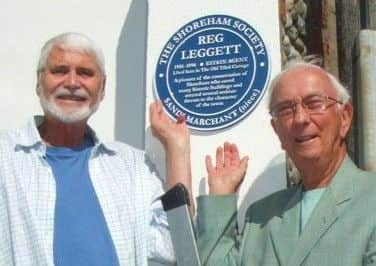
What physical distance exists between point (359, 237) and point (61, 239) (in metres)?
0.92

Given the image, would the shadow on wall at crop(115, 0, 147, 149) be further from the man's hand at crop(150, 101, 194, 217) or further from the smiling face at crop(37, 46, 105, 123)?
the smiling face at crop(37, 46, 105, 123)

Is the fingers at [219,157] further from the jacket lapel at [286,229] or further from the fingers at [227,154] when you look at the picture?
the jacket lapel at [286,229]

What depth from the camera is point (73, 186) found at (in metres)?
2.55

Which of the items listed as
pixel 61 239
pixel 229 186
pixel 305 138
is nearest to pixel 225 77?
pixel 229 186

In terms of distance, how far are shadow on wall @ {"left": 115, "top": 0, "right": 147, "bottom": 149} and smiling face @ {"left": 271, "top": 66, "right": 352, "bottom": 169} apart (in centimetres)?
108

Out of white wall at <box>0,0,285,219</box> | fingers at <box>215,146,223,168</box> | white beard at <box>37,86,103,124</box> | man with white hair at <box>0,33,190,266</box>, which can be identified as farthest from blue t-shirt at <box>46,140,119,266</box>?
white wall at <box>0,0,285,219</box>

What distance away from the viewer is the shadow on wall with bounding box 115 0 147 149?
11.3ft

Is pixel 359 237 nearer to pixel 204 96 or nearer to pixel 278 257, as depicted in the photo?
pixel 278 257

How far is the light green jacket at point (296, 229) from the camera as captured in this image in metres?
2.23

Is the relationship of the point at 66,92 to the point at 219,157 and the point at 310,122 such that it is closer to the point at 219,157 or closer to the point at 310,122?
the point at 219,157

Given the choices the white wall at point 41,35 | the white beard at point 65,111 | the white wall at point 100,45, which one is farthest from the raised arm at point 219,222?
the white wall at point 41,35

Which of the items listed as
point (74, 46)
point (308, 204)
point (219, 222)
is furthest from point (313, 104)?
point (74, 46)

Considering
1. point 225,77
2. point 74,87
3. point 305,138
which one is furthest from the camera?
point 225,77

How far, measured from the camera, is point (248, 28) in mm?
3143
